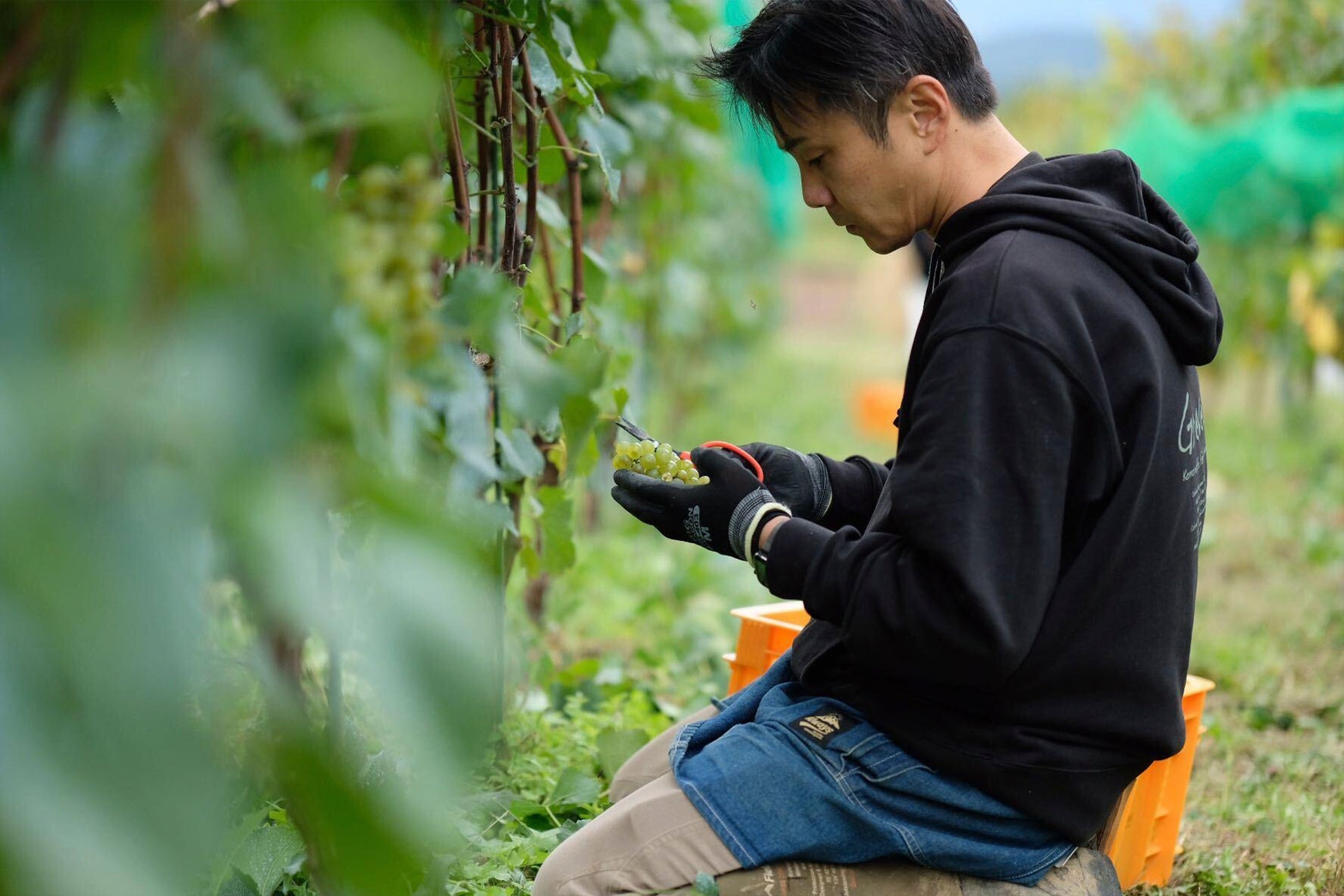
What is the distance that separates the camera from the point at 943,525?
52.0 inches

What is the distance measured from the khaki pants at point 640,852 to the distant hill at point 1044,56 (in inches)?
528

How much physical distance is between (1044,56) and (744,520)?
34.3 m

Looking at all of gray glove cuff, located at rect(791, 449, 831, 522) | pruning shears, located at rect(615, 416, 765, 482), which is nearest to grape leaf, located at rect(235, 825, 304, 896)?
pruning shears, located at rect(615, 416, 765, 482)

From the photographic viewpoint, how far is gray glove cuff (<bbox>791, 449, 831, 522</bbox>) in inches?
73.9

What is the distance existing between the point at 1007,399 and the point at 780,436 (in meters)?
5.67

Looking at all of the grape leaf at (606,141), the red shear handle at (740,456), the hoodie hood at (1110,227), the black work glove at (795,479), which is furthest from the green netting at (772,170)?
the hoodie hood at (1110,227)

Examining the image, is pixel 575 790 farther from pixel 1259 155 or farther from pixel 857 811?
pixel 1259 155

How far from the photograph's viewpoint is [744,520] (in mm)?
1560

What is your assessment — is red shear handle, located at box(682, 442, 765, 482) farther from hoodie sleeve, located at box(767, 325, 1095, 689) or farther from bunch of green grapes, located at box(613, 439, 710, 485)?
hoodie sleeve, located at box(767, 325, 1095, 689)

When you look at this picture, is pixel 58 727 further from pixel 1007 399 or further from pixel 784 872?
pixel 784 872

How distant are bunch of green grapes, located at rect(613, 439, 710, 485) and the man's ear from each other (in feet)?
1.63

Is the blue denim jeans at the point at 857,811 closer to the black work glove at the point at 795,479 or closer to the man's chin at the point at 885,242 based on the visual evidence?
the black work glove at the point at 795,479

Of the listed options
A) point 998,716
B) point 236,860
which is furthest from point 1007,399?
point 236,860

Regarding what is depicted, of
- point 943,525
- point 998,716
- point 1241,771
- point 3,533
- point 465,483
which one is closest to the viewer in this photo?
point 3,533
